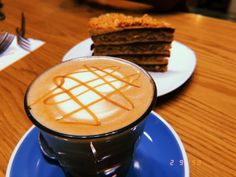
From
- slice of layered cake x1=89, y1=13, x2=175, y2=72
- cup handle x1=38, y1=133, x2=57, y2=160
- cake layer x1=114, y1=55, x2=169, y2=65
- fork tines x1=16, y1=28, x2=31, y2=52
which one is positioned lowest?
cup handle x1=38, y1=133, x2=57, y2=160

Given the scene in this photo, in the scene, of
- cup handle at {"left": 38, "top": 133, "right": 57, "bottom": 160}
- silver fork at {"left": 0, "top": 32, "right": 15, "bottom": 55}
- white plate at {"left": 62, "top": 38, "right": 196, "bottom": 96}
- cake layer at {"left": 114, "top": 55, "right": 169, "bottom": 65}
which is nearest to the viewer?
cup handle at {"left": 38, "top": 133, "right": 57, "bottom": 160}

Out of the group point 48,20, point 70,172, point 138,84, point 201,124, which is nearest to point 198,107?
point 201,124

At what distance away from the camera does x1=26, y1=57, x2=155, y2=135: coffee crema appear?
0.46 meters

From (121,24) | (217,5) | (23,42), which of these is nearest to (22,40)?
(23,42)

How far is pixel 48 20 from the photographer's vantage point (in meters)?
1.29

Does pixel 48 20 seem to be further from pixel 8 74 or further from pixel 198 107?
pixel 198 107

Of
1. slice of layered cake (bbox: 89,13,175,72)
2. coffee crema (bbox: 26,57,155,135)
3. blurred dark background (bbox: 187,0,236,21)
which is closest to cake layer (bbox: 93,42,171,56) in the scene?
slice of layered cake (bbox: 89,13,175,72)

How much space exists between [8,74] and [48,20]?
1.50ft

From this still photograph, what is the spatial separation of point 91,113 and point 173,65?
0.52 m

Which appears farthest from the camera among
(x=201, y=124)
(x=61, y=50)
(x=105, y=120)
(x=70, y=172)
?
(x=61, y=50)

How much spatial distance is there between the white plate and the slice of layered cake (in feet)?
0.10

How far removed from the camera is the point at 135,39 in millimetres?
967

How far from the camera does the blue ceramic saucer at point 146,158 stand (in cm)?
55

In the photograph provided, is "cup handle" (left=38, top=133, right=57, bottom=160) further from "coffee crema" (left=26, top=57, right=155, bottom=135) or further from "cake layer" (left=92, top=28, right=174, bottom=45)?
"cake layer" (left=92, top=28, right=174, bottom=45)
